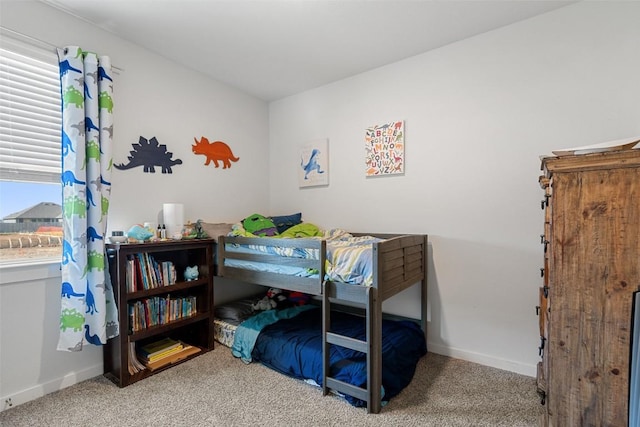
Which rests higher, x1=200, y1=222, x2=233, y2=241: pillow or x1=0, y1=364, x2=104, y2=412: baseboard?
x1=200, y1=222, x2=233, y2=241: pillow

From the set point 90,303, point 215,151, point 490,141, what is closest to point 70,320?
point 90,303

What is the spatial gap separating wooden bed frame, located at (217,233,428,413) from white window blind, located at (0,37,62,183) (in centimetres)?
129

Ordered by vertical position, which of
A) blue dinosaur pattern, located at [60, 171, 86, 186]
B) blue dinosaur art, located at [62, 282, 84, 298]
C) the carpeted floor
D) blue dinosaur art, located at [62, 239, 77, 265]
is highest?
blue dinosaur pattern, located at [60, 171, 86, 186]

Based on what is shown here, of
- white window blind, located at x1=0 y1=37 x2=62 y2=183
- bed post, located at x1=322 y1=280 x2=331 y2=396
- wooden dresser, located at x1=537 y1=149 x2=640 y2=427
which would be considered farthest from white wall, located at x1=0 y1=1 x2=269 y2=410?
wooden dresser, located at x1=537 y1=149 x2=640 y2=427

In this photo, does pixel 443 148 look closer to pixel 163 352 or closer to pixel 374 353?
pixel 374 353

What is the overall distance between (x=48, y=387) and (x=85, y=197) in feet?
3.99

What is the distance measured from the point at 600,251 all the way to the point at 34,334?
2.93 meters

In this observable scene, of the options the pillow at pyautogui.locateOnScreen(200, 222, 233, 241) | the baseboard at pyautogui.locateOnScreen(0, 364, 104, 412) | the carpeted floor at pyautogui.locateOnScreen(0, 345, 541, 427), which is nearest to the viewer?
the carpeted floor at pyautogui.locateOnScreen(0, 345, 541, 427)

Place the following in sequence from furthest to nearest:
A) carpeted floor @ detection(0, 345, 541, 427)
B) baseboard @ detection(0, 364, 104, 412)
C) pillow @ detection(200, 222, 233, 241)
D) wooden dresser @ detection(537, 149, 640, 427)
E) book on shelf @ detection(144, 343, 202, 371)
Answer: pillow @ detection(200, 222, 233, 241)
book on shelf @ detection(144, 343, 202, 371)
baseboard @ detection(0, 364, 104, 412)
carpeted floor @ detection(0, 345, 541, 427)
wooden dresser @ detection(537, 149, 640, 427)

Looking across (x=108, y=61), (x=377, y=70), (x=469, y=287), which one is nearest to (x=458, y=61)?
(x=377, y=70)

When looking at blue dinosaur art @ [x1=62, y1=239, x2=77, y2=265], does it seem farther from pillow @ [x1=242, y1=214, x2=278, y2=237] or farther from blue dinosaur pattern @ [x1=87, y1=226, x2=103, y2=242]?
pillow @ [x1=242, y1=214, x2=278, y2=237]

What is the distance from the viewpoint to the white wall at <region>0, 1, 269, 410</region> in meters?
1.80

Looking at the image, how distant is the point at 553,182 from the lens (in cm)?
117

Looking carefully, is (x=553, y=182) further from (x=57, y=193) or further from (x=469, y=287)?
(x=57, y=193)
